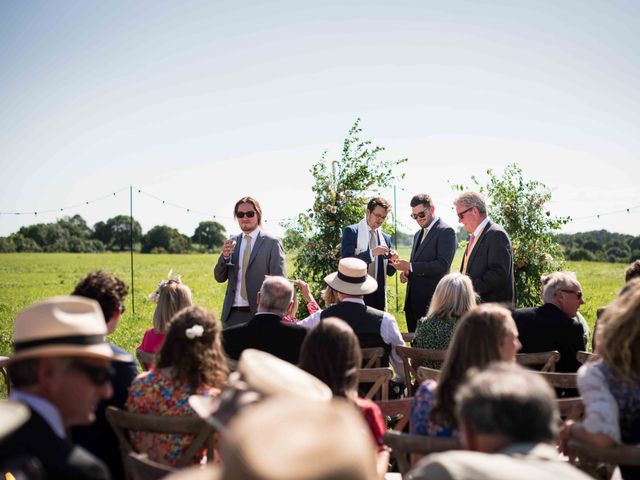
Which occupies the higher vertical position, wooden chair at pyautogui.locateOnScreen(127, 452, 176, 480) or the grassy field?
wooden chair at pyautogui.locateOnScreen(127, 452, 176, 480)

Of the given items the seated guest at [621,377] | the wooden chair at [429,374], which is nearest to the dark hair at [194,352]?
the wooden chair at [429,374]

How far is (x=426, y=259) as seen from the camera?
7125 mm

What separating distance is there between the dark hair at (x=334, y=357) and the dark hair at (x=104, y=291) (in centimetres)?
145

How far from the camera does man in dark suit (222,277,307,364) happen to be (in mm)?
4480

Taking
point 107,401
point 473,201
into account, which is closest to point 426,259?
point 473,201

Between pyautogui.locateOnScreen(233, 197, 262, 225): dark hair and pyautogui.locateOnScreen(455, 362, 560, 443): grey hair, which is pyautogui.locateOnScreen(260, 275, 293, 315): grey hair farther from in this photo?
pyautogui.locateOnScreen(455, 362, 560, 443): grey hair

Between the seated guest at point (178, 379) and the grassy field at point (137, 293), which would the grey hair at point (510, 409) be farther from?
the grassy field at point (137, 293)

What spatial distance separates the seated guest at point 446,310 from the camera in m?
4.71

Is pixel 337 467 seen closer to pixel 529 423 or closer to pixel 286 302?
pixel 529 423

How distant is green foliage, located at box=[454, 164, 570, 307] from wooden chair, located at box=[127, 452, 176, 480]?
8.59 metres

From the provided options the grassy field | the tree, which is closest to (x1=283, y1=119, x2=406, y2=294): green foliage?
the grassy field

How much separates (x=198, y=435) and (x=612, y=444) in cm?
187

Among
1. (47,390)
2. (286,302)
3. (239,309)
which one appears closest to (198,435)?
(47,390)

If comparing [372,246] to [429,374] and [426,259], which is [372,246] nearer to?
[426,259]
